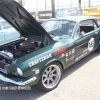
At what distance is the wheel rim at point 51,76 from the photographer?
3102 millimetres

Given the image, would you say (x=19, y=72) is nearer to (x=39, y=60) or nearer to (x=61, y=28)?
(x=39, y=60)

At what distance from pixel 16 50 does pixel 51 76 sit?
3.42 feet

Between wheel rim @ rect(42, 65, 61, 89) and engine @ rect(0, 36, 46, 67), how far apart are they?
1.99ft

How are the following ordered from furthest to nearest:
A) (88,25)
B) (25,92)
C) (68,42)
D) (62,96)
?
1. (88,25)
2. (68,42)
3. (25,92)
4. (62,96)

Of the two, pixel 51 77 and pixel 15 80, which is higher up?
pixel 15 80

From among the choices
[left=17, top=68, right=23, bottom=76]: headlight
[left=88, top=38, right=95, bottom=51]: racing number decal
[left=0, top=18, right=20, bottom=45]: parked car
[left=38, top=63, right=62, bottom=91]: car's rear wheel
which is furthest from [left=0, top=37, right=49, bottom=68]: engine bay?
[left=0, top=18, right=20, bottom=45]: parked car

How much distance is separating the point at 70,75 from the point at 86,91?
0.77 metres

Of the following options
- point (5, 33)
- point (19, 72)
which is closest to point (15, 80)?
point (19, 72)

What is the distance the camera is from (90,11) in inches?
558

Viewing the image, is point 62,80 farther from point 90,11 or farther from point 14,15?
point 90,11

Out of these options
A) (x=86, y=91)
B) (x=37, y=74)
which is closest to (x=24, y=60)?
(x=37, y=74)

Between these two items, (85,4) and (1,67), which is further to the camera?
(85,4)

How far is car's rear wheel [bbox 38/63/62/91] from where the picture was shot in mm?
3025

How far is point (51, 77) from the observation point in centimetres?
326
